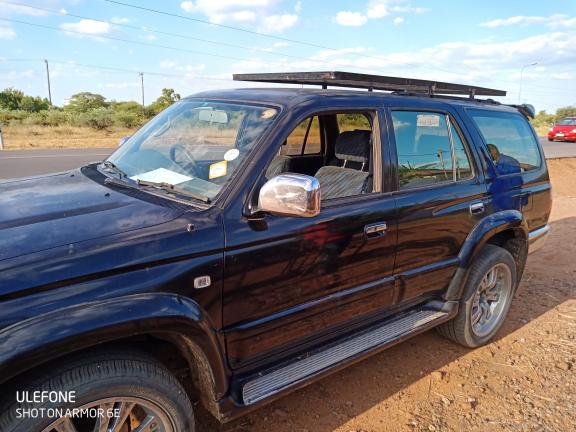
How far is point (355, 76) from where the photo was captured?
10.4 ft

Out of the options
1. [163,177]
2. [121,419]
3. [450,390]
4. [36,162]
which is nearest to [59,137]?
[36,162]

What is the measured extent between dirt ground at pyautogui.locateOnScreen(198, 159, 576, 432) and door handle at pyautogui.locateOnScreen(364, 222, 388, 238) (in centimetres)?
114

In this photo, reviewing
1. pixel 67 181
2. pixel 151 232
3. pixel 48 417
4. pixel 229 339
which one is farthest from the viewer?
pixel 67 181

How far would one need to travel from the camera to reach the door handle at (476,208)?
3.40m

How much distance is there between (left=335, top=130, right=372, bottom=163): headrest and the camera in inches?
129

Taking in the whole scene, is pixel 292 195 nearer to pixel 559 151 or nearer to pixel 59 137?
pixel 559 151

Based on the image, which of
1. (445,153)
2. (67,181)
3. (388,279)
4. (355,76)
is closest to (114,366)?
(67,181)

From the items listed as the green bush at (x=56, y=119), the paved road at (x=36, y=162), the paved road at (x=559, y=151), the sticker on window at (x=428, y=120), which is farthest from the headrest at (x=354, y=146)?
the green bush at (x=56, y=119)

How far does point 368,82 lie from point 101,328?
96.1 inches

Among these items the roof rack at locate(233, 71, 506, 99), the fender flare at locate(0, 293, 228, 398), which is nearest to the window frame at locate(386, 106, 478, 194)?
the roof rack at locate(233, 71, 506, 99)

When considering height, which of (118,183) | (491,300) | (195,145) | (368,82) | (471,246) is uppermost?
(368,82)

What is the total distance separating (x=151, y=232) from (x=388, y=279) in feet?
5.31

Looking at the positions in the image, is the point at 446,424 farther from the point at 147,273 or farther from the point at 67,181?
the point at 67,181

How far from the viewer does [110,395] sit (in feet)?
6.02
